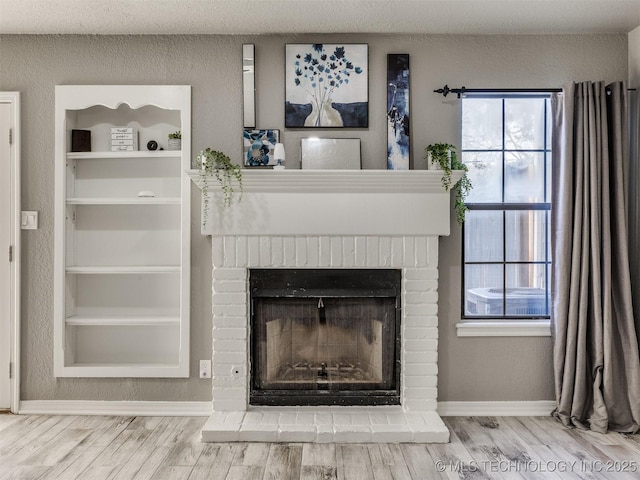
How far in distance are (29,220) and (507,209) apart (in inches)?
120

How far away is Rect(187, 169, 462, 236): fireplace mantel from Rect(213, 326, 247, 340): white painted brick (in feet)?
1.92

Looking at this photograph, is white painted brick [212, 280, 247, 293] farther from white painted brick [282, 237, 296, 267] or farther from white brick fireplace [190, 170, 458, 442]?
white painted brick [282, 237, 296, 267]

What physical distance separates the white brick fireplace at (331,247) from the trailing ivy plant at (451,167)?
0.07 m

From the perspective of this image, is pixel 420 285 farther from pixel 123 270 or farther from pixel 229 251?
pixel 123 270

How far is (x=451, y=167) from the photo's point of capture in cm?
319

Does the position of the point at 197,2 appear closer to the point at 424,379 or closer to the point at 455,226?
the point at 455,226

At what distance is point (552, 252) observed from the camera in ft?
10.9

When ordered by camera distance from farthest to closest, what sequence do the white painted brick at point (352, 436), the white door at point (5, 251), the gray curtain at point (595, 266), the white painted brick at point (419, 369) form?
the white door at point (5, 251) → the white painted brick at point (419, 369) → the gray curtain at point (595, 266) → the white painted brick at point (352, 436)

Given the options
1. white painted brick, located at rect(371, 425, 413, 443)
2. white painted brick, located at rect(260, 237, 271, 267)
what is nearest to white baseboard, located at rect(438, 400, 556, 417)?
white painted brick, located at rect(371, 425, 413, 443)

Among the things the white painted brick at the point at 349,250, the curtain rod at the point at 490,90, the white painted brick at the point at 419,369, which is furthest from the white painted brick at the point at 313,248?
the curtain rod at the point at 490,90

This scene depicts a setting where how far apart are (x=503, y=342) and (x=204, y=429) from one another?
1907 mm

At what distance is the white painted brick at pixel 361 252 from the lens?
3.23 meters

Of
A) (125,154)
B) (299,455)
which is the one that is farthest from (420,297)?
(125,154)

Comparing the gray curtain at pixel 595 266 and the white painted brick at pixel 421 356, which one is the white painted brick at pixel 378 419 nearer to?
the white painted brick at pixel 421 356
